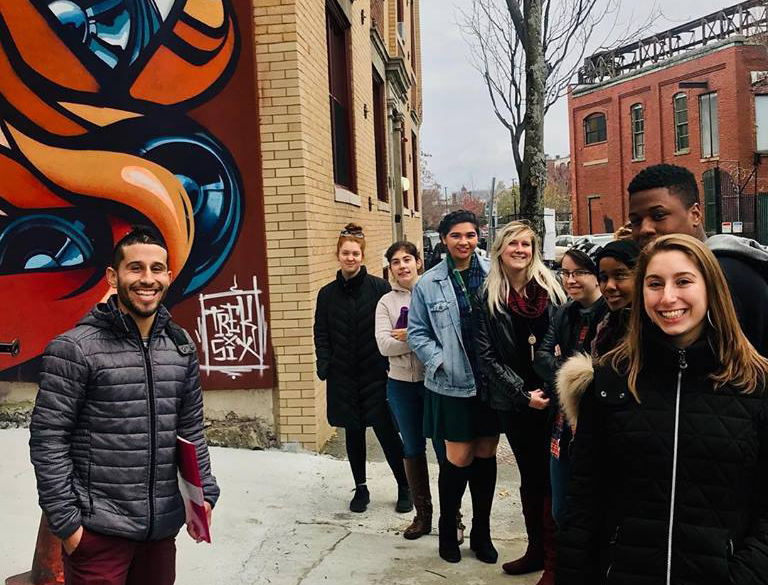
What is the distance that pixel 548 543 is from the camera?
375 cm

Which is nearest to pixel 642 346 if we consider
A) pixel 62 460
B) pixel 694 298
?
pixel 694 298

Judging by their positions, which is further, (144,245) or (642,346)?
(144,245)

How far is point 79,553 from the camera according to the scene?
255 centimetres

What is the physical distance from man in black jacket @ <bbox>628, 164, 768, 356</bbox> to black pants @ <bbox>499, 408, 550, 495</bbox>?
146 centimetres

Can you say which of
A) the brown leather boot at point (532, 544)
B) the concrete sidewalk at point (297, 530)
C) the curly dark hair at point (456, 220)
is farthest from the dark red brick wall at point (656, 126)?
the brown leather boot at point (532, 544)

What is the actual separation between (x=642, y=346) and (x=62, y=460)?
2.08m

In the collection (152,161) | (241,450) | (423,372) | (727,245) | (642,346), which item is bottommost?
(241,450)

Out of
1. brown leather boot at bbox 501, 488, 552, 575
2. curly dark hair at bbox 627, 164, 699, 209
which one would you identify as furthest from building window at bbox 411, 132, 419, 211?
curly dark hair at bbox 627, 164, 699, 209

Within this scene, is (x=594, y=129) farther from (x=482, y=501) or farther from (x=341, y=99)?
(x=482, y=501)

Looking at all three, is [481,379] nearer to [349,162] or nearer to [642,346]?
[642,346]

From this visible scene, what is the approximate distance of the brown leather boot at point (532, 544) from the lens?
155 inches

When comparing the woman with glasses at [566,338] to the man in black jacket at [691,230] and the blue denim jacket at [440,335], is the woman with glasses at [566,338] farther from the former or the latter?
the man in black jacket at [691,230]

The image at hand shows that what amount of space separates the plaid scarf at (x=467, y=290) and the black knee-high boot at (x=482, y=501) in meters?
0.63

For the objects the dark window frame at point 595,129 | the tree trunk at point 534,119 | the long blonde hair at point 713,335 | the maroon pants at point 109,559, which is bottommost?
the maroon pants at point 109,559
